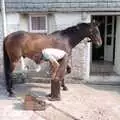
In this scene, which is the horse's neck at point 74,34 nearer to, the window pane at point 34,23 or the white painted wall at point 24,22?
the window pane at point 34,23

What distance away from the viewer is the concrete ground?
6676 mm

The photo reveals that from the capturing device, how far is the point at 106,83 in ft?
30.5

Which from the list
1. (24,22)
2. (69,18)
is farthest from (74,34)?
(24,22)

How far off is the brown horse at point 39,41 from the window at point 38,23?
4.98 feet

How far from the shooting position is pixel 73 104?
7.44 meters

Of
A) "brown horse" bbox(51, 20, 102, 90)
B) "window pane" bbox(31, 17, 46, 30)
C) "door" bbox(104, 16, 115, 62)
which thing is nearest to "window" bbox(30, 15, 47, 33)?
"window pane" bbox(31, 17, 46, 30)

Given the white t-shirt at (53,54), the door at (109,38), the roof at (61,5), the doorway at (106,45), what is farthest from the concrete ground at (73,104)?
the door at (109,38)

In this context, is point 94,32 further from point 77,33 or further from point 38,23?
point 38,23

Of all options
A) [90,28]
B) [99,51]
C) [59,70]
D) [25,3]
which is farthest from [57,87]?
[99,51]

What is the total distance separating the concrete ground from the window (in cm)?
189

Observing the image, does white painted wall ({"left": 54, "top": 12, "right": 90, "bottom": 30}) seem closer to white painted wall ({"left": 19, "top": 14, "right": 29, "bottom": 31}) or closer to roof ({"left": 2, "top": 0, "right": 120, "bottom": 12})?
roof ({"left": 2, "top": 0, "right": 120, "bottom": 12})

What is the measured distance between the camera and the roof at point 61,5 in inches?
342

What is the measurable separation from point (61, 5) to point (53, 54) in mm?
2198

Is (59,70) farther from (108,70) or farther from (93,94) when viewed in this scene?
(108,70)
